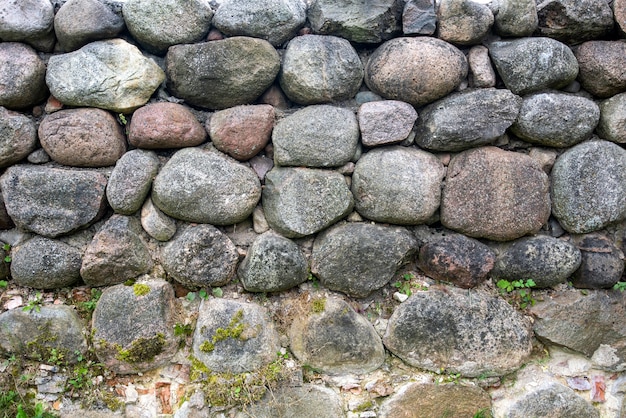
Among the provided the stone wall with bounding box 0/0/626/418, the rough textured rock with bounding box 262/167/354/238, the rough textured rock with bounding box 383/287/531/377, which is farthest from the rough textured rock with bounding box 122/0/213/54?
the rough textured rock with bounding box 383/287/531/377

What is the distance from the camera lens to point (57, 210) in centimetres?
230

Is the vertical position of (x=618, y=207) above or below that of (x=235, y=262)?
above

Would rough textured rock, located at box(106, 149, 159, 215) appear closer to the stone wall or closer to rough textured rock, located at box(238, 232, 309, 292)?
the stone wall

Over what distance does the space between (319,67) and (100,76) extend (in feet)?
3.46

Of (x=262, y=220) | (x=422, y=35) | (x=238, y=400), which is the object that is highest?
(x=422, y=35)

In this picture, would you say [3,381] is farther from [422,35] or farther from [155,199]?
[422,35]

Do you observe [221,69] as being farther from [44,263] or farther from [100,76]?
[44,263]

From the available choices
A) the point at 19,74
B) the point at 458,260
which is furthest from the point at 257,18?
the point at 458,260

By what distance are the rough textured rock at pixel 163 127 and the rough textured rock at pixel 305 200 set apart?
47cm

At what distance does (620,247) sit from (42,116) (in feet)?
10.1

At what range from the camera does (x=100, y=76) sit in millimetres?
2293

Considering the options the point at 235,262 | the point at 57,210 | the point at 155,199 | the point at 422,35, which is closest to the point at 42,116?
the point at 57,210

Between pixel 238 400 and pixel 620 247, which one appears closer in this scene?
pixel 238 400

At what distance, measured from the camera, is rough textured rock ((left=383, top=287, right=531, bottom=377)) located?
2.39 metres
